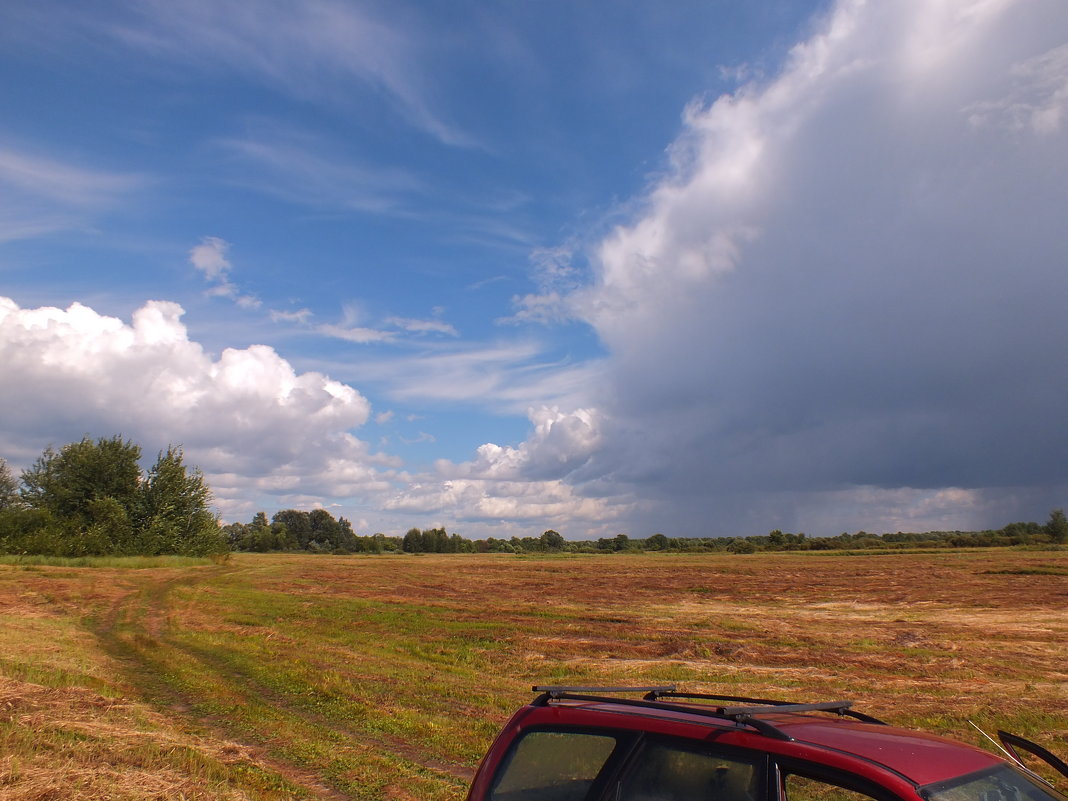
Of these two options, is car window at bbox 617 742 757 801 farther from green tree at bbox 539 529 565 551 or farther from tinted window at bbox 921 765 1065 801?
green tree at bbox 539 529 565 551

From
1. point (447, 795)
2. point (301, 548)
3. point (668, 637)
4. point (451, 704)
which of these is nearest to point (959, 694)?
point (668, 637)

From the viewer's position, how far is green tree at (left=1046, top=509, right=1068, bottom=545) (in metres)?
91.9

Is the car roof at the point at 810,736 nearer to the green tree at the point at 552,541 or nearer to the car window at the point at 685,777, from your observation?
the car window at the point at 685,777

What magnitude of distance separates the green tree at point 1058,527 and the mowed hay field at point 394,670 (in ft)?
257

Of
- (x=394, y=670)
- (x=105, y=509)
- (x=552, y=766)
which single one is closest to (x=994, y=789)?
(x=552, y=766)

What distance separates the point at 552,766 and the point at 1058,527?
4545 inches

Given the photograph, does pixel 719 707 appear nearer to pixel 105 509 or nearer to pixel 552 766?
pixel 552 766

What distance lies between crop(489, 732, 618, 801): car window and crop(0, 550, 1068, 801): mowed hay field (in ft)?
13.7

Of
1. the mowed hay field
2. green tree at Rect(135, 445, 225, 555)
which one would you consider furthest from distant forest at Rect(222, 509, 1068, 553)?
the mowed hay field

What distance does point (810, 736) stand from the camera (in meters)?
3.17

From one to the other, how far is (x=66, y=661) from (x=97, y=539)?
48.9 metres

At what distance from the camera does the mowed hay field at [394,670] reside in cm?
807

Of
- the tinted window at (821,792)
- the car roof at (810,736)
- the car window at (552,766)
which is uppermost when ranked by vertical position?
the car roof at (810,736)

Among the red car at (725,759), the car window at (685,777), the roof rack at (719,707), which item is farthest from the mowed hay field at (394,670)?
the car window at (685,777)
